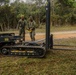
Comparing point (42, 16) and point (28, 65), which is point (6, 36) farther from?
point (42, 16)

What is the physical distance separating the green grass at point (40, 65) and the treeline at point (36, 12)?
19.0 m

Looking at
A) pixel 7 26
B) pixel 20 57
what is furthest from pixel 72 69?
pixel 7 26

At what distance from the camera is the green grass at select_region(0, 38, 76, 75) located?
755cm

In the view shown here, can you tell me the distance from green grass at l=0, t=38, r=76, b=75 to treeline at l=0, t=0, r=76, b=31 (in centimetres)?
1900

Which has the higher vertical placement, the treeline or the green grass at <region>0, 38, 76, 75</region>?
the treeline

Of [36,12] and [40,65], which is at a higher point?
[36,12]

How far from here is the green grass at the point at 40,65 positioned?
7547 mm

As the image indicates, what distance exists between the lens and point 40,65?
8281 mm

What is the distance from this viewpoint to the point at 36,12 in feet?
104

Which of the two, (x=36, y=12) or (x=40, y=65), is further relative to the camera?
(x=36, y=12)

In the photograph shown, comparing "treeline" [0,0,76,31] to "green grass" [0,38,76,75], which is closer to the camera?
"green grass" [0,38,76,75]

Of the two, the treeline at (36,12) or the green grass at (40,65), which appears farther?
the treeline at (36,12)

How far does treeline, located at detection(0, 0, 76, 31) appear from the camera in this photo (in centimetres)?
2909

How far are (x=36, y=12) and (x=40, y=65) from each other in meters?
23.8
